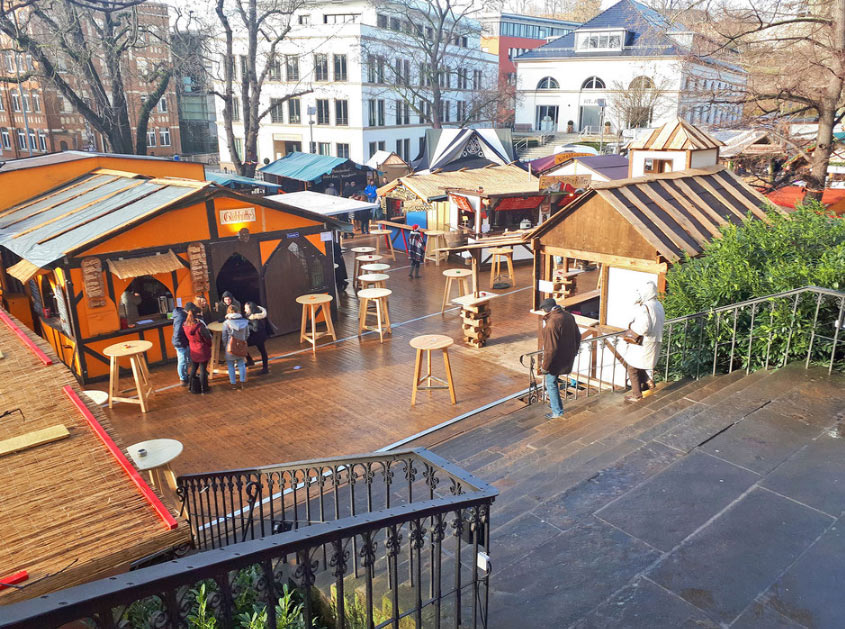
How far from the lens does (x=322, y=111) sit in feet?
143

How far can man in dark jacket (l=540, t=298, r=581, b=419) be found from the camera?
796 centimetres

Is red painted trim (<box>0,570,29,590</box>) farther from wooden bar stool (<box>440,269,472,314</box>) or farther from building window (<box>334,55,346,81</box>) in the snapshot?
building window (<box>334,55,346,81</box>)

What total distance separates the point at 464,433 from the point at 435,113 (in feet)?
100

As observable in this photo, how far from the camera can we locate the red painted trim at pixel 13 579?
2777mm

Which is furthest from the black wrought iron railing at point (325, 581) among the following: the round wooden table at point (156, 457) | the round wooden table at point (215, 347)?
the round wooden table at point (215, 347)

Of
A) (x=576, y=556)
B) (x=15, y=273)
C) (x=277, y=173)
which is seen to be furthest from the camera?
(x=277, y=173)

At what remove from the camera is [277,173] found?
1107 inches

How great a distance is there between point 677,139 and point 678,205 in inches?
79.0

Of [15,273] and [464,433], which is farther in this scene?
[15,273]

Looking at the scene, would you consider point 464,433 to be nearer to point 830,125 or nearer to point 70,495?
point 70,495

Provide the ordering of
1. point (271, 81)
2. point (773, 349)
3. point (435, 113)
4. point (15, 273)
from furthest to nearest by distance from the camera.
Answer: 1. point (271, 81)
2. point (435, 113)
3. point (15, 273)
4. point (773, 349)

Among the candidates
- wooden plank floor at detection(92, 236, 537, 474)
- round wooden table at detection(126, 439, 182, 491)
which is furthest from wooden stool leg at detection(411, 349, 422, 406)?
round wooden table at detection(126, 439, 182, 491)

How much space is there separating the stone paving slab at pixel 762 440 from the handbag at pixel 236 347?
24.5 ft

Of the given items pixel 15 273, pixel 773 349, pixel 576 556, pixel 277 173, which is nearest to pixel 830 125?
pixel 773 349
